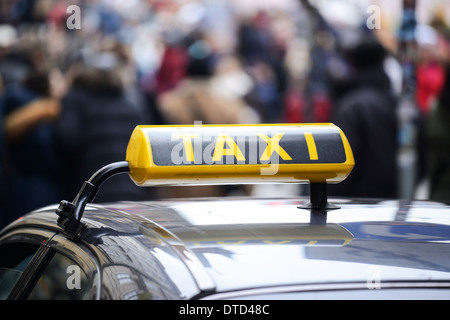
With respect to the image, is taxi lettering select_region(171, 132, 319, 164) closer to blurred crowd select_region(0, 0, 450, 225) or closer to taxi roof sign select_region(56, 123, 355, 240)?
taxi roof sign select_region(56, 123, 355, 240)

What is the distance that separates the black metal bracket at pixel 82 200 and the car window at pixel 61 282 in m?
0.08

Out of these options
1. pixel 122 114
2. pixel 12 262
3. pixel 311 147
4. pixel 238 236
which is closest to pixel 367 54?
pixel 122 114

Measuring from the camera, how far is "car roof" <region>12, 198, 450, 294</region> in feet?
5.95

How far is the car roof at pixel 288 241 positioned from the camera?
1812 millimetres

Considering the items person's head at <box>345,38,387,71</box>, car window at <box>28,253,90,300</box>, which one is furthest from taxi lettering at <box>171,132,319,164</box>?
person's head at <box>345,38,387,71</box>

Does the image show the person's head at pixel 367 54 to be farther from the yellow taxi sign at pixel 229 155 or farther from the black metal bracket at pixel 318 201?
the yellow taxi sign at pixel 229 155

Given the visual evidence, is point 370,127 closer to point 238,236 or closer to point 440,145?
point 440,145

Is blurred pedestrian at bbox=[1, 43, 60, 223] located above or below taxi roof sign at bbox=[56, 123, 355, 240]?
below

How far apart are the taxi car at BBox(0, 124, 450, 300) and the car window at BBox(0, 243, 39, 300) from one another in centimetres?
3

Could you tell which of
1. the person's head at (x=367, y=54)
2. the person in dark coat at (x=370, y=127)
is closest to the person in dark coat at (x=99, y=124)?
the person in dark coat at (x=370, y=127)

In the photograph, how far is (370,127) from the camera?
5879mm

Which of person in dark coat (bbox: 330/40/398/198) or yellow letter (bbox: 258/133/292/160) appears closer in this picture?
yellow letter (bbox: 258/133/292/160)

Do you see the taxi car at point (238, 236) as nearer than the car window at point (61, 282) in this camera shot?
Yes

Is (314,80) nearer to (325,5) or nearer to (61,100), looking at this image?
(325,5)
